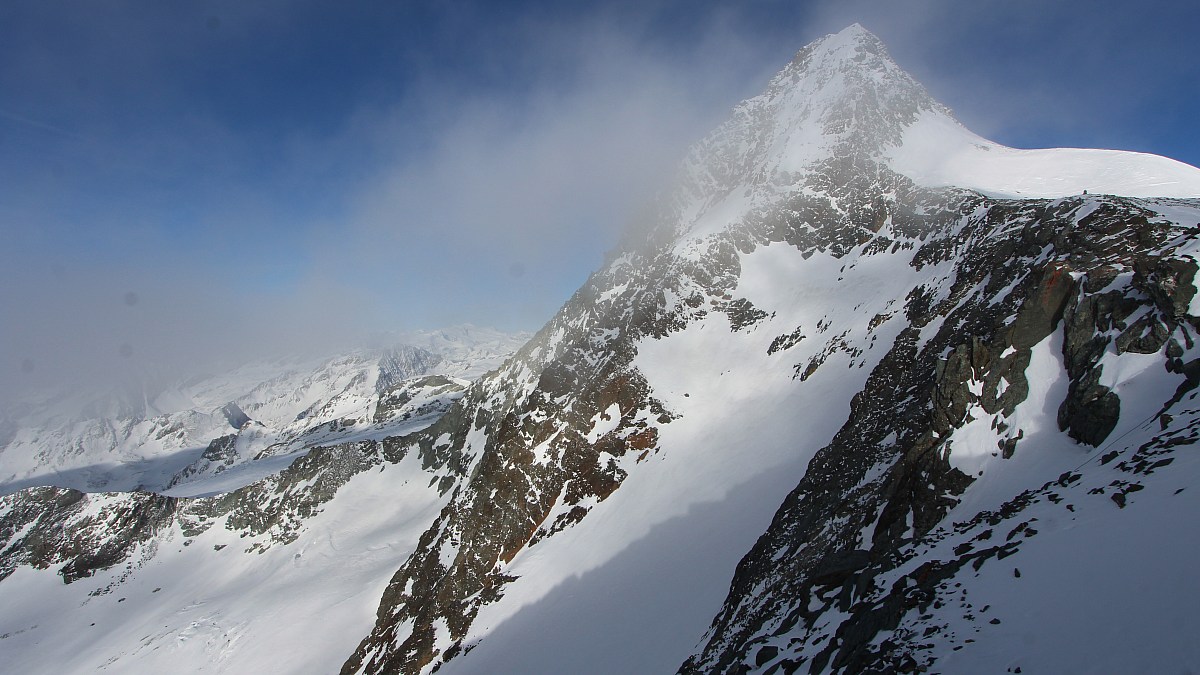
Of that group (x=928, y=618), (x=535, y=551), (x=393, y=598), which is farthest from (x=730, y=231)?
(x=928, y=618)

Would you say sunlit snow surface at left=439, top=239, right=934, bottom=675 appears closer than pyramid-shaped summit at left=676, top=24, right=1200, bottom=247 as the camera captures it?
Yes

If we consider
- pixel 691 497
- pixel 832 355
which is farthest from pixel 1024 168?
pixel 691 497

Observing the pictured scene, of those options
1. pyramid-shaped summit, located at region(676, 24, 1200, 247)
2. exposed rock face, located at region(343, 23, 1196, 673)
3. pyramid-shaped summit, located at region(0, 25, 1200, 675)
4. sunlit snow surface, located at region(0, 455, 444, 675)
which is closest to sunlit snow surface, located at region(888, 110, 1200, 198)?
pyramid-shaped summit, located at region(676, 24, 1200, 247)

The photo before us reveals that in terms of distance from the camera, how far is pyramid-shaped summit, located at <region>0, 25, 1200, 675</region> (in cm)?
1335

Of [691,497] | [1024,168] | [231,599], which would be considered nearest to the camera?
[691,497]

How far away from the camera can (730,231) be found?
82.4 meters

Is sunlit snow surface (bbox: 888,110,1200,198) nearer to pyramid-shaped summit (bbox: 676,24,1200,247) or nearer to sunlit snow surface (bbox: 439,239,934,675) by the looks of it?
pyramid-shaped summit (bbox: 676,24,1200,247)

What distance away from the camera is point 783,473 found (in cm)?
4341

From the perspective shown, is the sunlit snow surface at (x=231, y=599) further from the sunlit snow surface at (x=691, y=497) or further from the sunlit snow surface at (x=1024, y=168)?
the sunlit snow surface at (x=1024, y=168)

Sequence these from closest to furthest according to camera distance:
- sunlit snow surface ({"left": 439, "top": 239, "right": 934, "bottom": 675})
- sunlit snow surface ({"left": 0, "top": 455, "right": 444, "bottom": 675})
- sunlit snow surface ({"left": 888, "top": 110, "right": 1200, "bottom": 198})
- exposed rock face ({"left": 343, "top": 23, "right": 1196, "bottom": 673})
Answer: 1. exposed rock face ({"left": 343, "top": 23, "right": 1196, "bottom": 673})
2. sunlit snow surface ({"left": 439, "top": 239, "right": 934, "bottom": 675})
3. sunlit snow surface ({"left": 888, "top": 110, "right": 1200, "bottom": 198})
4. sunlit snow surface ({"left": 0, "top": 455, "right": 444, "bottom": 675})

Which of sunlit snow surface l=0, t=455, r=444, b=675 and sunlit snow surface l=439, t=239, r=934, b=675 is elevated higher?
sunlit snow surface l=0, t=455, r=444, b=675

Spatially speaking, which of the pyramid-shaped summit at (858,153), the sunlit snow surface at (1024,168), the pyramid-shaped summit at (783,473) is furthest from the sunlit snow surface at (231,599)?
the sunlit snow surface at (1024,168)

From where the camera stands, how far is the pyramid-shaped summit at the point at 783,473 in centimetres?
1335

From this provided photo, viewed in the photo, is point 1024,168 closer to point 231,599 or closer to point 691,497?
point 691,497
